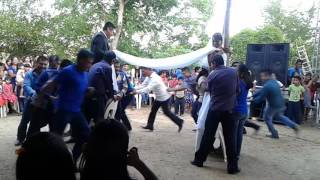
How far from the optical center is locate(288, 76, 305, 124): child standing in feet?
42.3

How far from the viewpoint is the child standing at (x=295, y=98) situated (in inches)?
508

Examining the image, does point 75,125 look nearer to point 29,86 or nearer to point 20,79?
point 29,86

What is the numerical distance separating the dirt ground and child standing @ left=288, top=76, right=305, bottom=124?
7.38 ft

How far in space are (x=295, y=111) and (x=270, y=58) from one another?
189 centimetres

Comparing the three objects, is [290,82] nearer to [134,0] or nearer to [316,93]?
[316,93]

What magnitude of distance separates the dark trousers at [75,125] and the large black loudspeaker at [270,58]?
9.29 meters

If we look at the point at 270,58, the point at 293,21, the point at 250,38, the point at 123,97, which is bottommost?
the point at 123,97

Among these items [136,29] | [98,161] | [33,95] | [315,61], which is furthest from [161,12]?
[98,161]

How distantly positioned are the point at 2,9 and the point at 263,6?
25.6m

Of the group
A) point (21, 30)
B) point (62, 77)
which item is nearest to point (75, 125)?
point (62, 77)

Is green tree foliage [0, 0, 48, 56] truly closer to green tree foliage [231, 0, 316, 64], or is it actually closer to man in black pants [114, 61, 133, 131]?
man in black pants [114, 61, 133, 131]

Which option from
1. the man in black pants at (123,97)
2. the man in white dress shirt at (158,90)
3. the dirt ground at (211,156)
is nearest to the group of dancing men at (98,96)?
the dirt ground at (211,156)

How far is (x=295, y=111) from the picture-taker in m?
13.2

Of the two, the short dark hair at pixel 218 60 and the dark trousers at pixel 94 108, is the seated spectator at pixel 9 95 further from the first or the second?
the short dark hair at pixel 218 60
